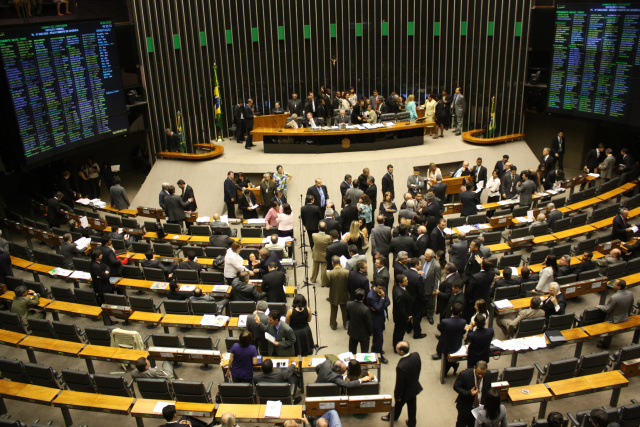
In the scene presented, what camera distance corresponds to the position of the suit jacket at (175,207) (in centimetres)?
1198

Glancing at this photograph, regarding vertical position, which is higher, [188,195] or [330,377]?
[188,195]

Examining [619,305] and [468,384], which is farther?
[619,305]

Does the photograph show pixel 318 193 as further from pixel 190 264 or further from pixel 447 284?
pixel 447 284

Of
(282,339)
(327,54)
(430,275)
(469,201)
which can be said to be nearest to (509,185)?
(469,201)

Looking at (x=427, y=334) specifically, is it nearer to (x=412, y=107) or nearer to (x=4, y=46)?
(x=412, y=107)

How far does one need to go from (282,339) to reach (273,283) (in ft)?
4.60

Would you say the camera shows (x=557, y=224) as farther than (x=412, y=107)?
No

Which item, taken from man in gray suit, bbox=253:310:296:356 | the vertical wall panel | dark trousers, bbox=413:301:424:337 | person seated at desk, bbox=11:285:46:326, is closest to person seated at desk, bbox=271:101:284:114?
the vertical wall panel

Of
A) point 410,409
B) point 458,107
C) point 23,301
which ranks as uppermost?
point 458,107

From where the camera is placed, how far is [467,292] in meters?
8.33

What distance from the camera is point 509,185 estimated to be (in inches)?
501

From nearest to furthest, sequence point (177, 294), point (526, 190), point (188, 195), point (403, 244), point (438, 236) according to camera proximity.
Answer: point (177, 294)
point (403, 244)
point (438, 236)
point (526, 190)
point (188, 195)

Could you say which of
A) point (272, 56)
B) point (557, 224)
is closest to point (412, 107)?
point (272, 56)

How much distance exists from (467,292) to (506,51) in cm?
1137
